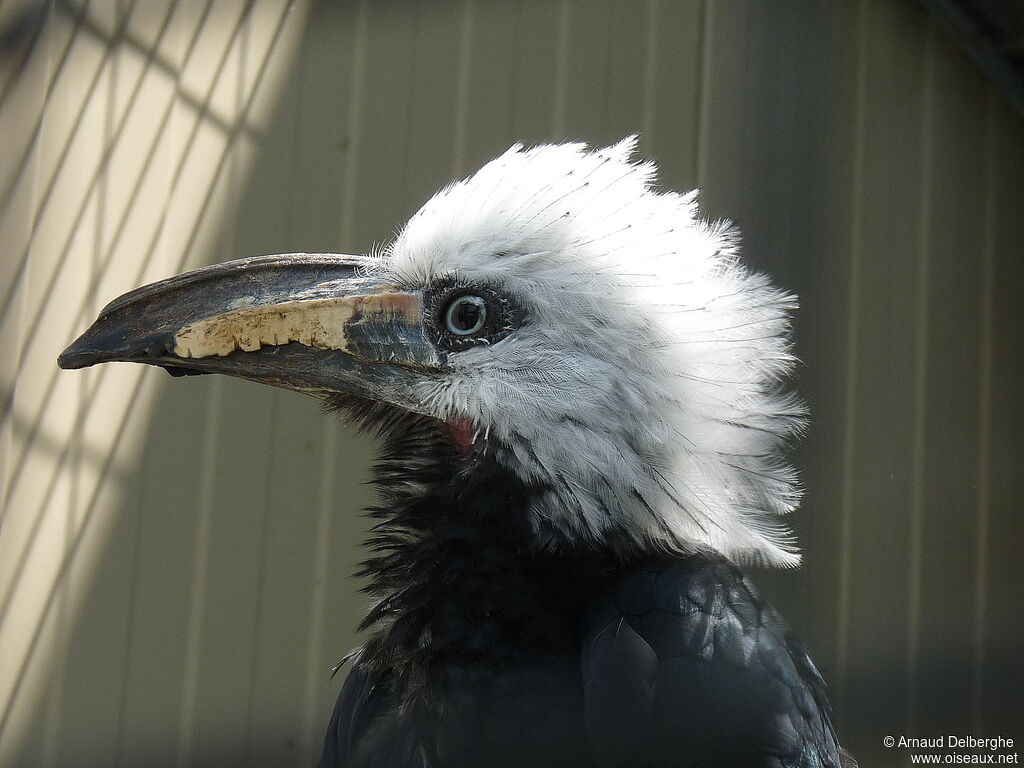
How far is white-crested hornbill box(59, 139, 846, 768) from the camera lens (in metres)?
1.80

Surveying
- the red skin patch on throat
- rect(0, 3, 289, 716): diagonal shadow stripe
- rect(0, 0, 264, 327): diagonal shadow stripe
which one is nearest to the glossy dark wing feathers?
the red skin patch on throat

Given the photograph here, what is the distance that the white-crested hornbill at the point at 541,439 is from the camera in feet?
5.91

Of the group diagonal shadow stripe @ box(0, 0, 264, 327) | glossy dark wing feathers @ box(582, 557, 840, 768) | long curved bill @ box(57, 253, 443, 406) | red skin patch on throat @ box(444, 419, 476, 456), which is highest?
diagonal shadow stripe @ box(0, 0, 264, 327)

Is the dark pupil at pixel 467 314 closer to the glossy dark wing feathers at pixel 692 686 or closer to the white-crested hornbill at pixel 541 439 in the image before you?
the white-crested hornbill at pixel 541 439

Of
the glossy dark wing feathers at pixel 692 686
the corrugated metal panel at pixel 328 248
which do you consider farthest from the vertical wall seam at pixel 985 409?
the glossy dark wing feathers at pixel 692 686

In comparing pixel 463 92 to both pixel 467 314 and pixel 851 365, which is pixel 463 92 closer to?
pixel 851 365

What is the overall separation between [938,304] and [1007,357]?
36 cm

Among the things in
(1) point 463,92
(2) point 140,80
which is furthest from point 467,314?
(2) point 140,80

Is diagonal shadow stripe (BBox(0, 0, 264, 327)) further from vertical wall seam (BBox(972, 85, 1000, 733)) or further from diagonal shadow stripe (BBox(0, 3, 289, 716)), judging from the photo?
vertical wall seam (BBox(972, 85, 1000, 733))

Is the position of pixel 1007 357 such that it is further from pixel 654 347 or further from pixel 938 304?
pixel 654 347

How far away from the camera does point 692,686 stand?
173 centimetres

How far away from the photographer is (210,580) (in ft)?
11.6

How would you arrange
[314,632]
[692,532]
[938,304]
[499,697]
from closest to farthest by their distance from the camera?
[499,697], [692,532], [314,632], [938,304]

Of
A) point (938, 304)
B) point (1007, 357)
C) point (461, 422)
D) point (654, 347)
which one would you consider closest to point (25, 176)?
point (461, 422)
